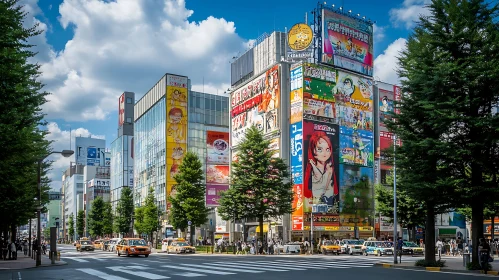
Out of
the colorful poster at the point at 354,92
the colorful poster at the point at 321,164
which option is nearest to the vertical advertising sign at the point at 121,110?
the colorful poster at the point at 354,92

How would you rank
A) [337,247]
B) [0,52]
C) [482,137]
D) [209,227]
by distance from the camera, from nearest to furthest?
[0,52] < [482,137] < [337,247] < [209,227]

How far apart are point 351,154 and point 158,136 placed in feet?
150

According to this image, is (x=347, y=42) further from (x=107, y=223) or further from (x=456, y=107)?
(x=107, y=223)

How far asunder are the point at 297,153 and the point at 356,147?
11707 mm

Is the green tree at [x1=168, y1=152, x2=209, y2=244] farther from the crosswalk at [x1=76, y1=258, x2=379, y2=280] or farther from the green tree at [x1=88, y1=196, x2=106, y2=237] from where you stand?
the green tree at [x1=88, y1=196, x2=106, y2=237]

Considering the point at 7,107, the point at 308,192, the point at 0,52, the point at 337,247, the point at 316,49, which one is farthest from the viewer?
the point at 316,49

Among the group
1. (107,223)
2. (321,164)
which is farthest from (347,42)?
(107,223)

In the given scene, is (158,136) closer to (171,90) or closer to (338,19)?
(171,90)

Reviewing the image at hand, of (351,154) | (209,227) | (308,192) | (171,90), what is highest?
(171,90)

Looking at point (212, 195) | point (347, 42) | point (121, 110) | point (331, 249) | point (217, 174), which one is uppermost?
point (347, 42)

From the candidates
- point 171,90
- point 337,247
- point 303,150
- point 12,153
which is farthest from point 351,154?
point 12,153

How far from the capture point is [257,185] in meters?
55.6

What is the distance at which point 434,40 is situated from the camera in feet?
87.8

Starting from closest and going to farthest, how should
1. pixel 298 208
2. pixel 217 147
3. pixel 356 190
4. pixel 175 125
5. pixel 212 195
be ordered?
pixel 298 208 < pixel 356 190 < pixel 212 195 < pixel 217 147 < pixel 175 125
